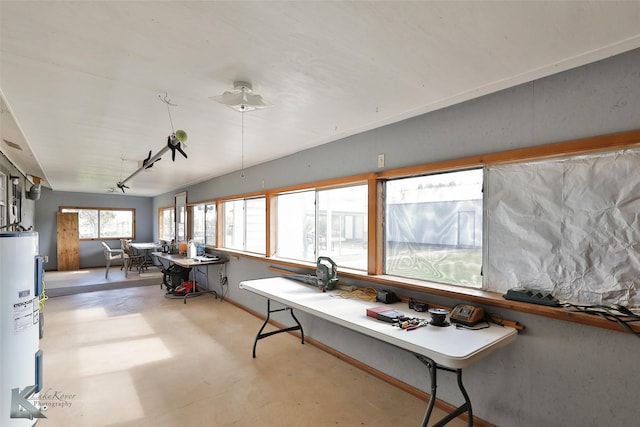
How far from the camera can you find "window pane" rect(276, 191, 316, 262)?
424 centimetres

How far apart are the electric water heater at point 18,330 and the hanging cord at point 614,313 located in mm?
3518

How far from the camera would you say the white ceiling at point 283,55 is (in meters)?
1.38

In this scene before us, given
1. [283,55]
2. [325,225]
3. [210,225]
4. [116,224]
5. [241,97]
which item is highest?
[283,55]

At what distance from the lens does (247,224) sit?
5617 mm

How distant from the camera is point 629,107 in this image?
167cm

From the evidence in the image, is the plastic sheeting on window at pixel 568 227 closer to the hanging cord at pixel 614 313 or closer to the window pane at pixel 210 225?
the hanging cord at pixel 614 313

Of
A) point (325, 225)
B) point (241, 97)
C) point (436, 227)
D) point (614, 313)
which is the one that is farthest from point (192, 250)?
point (614, 313)

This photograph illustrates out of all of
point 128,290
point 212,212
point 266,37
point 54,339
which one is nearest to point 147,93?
point 266,37

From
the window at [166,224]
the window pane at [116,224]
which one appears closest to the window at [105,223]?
the window pane at [116,224]

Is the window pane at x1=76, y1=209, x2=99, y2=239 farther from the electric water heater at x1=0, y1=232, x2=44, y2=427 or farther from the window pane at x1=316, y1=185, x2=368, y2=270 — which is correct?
the window pane at x1=316, y1=185, x2=368, y2=270

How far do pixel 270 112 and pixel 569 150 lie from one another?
2193 millimetres

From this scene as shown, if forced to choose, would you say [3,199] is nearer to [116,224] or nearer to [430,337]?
[430,337]

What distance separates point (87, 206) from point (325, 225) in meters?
9.52

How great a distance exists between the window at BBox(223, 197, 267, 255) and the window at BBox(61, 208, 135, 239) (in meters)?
6.37
